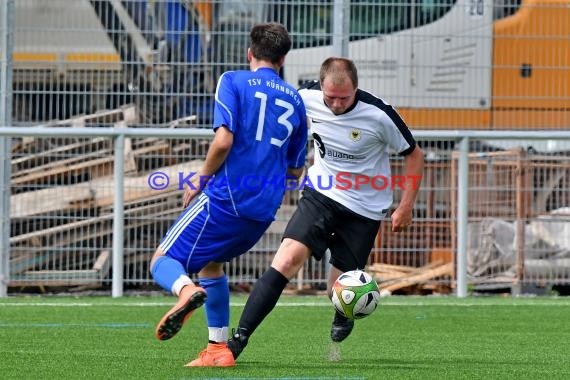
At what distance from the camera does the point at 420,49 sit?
1282 cm

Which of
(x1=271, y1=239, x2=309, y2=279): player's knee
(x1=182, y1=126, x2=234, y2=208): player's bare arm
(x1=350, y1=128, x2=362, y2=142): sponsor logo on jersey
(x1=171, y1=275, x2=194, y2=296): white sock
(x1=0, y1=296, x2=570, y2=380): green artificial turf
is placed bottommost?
(x1=0, y1=296, x2=570, y2=380): green artificial turf

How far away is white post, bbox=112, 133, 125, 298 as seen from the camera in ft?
37.1

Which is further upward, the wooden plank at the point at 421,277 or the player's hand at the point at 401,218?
the player's hand at the point at 401,218

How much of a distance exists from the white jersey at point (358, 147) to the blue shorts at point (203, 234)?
878 millimetres

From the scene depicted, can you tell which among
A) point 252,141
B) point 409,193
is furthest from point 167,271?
point 409,193

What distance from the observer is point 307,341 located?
8.26 meters

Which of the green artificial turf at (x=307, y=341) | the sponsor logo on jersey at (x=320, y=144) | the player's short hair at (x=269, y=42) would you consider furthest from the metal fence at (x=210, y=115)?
the player's short hair at (x=269, y=42)

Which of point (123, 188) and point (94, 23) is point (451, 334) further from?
point (94, 23)

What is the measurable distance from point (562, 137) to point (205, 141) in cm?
324

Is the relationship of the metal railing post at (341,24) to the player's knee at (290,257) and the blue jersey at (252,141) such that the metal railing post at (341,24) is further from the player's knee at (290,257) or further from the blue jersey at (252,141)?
the blue jersey at (252,141)

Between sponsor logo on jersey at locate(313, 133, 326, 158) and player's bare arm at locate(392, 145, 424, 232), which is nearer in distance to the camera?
player's bare arm at locate(392, 145, 424, 232)

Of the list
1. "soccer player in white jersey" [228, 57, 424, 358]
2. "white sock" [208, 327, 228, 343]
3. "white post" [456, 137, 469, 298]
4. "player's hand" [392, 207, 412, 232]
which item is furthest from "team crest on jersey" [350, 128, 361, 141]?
"white post" [456, 137, 469, 298]

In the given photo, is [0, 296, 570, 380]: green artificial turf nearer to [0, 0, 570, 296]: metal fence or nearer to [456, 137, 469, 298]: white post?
[456, 137, 469, 298]: white post

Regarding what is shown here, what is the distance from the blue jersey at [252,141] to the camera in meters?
6.56
